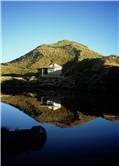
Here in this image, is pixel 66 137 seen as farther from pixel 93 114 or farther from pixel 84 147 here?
pixel 93 114

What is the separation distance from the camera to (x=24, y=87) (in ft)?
257

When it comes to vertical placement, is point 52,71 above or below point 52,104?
above

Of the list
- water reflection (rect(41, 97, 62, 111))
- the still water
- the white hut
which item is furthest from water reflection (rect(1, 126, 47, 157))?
the white hut

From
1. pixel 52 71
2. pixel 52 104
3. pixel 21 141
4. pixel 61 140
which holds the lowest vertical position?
pixel 52 104

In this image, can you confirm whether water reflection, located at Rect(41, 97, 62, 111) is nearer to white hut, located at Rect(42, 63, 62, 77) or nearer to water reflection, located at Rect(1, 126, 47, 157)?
water reflection, located at Rect(1, 126, 47, 157)

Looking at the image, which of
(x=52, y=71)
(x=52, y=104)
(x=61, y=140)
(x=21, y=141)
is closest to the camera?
(x=21, y=141)

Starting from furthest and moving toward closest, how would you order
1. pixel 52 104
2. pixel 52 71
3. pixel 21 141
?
pixel 52 71
pixel 52 104
pixel 21 141

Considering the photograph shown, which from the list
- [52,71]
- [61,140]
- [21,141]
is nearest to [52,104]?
[61,140]

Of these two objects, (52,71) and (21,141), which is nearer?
(21,141)

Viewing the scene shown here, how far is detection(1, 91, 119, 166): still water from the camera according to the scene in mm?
18219

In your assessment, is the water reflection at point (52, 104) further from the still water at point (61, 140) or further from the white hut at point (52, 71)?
the white hut at point (52, 71)

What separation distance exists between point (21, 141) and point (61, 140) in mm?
4669

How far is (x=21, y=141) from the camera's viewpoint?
19.8 meters

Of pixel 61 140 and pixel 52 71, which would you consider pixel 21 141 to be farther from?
pixel 52 71
